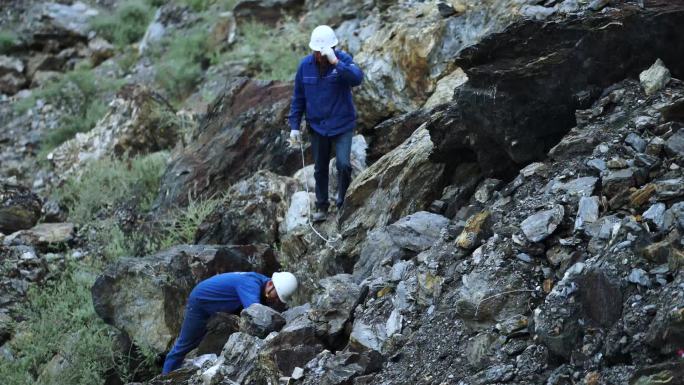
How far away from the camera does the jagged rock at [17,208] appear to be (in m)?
11.8

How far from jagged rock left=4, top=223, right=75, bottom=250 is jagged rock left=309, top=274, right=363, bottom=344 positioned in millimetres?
5692

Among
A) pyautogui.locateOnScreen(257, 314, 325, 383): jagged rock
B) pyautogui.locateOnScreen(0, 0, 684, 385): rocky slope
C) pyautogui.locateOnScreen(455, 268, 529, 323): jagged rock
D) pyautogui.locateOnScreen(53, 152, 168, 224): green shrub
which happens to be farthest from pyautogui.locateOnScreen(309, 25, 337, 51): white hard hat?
pyautogui.locateOnScreen(53, 152, 168, 224): green shrub

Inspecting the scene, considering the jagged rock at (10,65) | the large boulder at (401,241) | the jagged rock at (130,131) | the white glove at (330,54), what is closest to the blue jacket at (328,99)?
the white glove at (330,54)

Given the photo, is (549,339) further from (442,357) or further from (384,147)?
(384,147)

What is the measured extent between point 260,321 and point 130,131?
7633mm

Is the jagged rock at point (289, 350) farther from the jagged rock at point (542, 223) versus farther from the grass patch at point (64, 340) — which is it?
the grass patch at point (64, 340)

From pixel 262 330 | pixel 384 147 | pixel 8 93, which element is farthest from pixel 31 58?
pixel 262 330

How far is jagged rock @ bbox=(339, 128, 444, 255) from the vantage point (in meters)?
7.70

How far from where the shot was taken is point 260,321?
21.8 ft

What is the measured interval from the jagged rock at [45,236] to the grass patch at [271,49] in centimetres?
363

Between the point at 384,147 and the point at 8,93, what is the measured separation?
11.0 m

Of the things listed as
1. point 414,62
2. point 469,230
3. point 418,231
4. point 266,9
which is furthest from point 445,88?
point 266,9

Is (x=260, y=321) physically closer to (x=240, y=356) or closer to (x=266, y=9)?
(x=240, y=356)

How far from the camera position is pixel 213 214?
10039 millimetres
